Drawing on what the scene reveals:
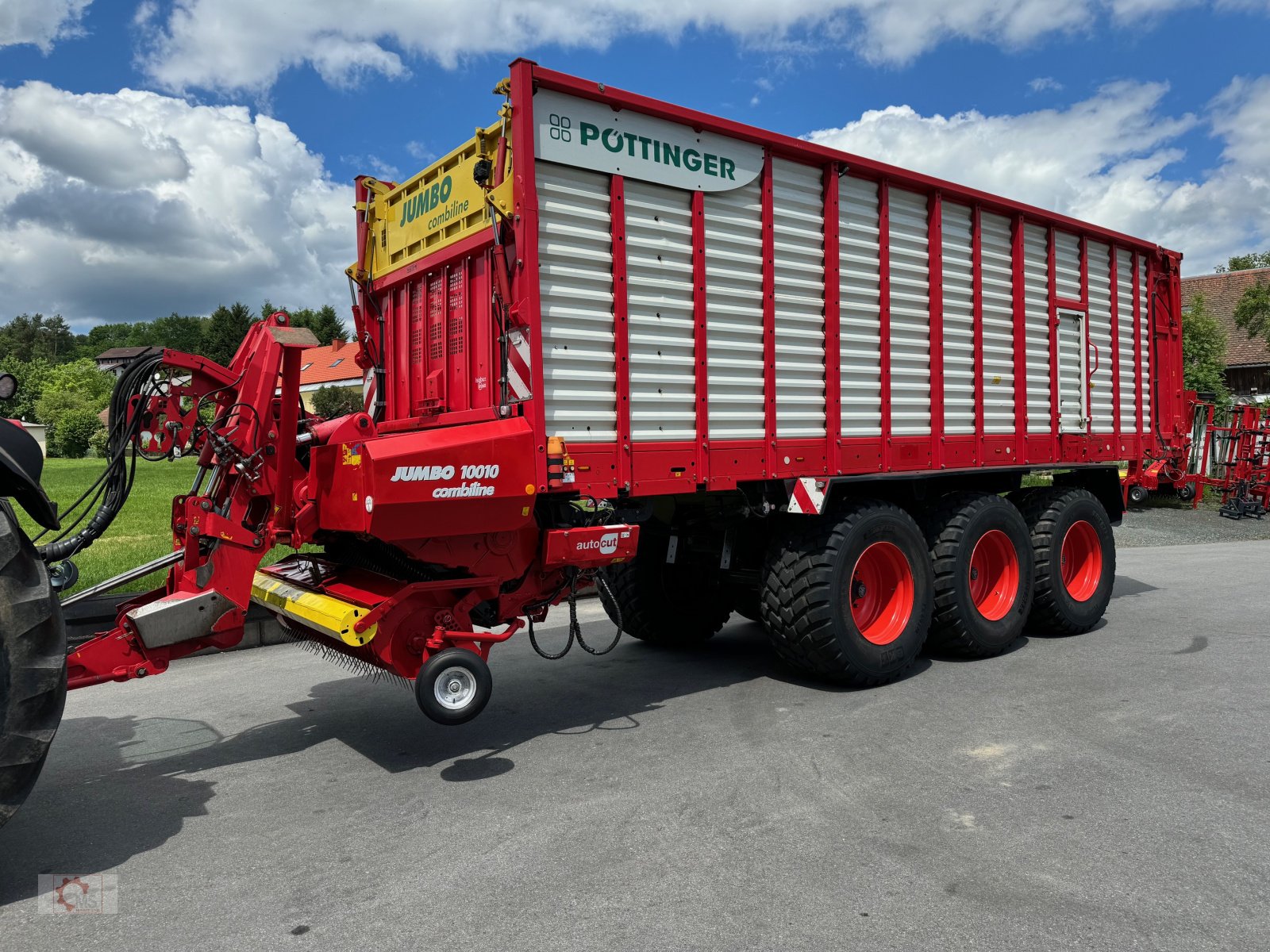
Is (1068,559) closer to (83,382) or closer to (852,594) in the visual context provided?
(852,594)

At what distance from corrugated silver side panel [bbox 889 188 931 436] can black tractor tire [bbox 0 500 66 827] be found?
4.98 m

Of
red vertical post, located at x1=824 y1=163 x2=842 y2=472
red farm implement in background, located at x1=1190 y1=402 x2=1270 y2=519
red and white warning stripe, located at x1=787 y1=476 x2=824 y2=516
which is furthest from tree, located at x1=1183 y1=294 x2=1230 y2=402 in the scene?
red and white warning stripe, located at x1=787 y1=476 x2=824 y2=516

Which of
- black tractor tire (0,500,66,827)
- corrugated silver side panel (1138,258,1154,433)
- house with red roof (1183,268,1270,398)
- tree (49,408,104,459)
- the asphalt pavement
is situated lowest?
the asphalt pavement

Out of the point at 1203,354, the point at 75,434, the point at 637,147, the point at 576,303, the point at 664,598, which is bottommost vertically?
the point at 664,598

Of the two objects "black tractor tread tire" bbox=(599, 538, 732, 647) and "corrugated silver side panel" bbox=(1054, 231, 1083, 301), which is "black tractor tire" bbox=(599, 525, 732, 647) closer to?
"black tractor tread tire" bbox=(599, 538, 732, 647)

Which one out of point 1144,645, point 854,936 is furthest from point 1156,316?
point 854,936

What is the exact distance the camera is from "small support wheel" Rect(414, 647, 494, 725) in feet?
14.5

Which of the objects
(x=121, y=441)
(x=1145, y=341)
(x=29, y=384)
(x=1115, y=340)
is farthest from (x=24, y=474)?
(x=29, y=384)

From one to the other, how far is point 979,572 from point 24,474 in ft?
20.5

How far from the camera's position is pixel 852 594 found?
6.13 meters

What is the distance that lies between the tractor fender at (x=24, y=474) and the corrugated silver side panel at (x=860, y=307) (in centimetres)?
442

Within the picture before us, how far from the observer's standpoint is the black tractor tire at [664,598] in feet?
24.0

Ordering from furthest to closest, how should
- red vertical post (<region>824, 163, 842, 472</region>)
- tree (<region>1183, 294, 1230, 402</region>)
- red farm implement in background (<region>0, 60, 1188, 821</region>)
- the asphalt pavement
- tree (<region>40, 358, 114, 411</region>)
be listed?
tree (<region>40, 358, 114, 411</region>), tree (<region>1183, 294, 1230, 402</region>), red vertical post (<region>824, 163, 842, 472</region>), red farm implement in background (<region>0, 60, 1188, 821</region>), the asphalt pavement

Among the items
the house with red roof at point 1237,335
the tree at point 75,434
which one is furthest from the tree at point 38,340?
the house with red roof at point 1237,335
